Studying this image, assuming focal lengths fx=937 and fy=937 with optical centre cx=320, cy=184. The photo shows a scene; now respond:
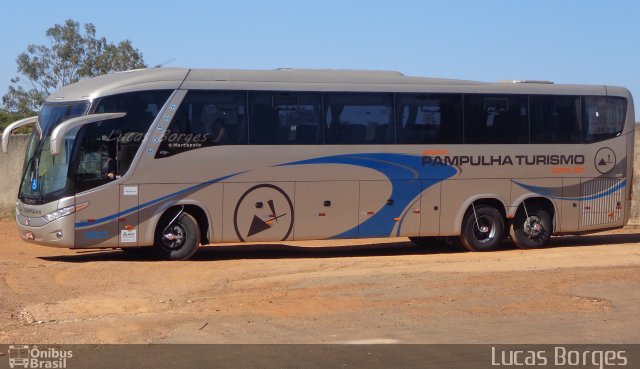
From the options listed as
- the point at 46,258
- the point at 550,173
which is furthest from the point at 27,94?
the point at 550,173

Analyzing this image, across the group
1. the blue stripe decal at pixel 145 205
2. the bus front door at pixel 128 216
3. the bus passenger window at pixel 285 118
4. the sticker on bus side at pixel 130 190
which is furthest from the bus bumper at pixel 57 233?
the bus passenger window at pixel 285 118

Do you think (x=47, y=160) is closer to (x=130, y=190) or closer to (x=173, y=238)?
(x=130, y=190)

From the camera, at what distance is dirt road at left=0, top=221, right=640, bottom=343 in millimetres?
10320

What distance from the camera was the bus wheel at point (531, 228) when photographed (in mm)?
19359

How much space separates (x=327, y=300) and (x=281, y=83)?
20.4ft

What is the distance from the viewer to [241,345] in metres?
9.71

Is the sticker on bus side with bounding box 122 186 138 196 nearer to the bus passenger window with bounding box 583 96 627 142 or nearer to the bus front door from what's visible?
the bus front door

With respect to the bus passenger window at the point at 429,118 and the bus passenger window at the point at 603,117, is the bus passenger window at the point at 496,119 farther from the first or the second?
the bus passenger window at the point at 603,117

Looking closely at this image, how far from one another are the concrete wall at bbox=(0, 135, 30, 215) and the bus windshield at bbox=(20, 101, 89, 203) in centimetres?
1068

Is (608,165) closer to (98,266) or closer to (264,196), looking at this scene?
(264,196)

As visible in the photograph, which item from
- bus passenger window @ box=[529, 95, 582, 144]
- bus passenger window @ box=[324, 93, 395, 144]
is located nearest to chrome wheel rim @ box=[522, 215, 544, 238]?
bus passenger window @ box=[529, 95, 582, 144]

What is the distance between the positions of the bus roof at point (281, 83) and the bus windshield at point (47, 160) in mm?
259

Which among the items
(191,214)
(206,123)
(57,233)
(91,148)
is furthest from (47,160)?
(206,123)

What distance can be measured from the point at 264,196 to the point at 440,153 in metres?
3.65
